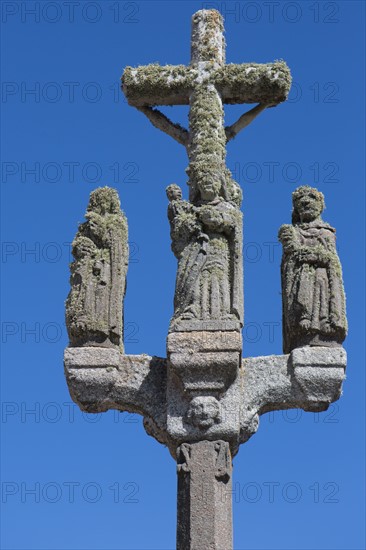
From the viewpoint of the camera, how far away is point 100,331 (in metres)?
15.7

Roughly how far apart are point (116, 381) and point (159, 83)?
3.93 metres

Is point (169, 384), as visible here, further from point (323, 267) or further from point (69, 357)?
point (323, 267)

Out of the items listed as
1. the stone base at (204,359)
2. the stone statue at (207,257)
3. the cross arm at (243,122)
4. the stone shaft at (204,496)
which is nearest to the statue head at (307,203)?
the stone statue at (207,257)

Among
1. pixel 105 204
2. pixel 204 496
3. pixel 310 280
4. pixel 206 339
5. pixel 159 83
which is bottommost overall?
pixel 204 496

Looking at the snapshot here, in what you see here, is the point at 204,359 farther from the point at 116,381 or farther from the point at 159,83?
the point at 159,83

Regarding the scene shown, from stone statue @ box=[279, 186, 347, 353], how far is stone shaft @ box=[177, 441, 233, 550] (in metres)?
1.61

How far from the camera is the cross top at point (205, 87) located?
17.0 meters

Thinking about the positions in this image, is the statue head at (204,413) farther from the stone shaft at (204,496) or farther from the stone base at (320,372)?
the stone base at (320,372)

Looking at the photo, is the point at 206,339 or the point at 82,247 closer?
the point at 206,339

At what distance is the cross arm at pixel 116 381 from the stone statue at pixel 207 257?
713 mm

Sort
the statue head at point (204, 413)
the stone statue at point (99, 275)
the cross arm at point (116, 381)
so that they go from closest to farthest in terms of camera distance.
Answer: the statue head at point (204, 413)
the cross arm at point (116, 381)
the stone statue at point (99, 275)

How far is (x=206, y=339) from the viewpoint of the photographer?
15344 millimetres

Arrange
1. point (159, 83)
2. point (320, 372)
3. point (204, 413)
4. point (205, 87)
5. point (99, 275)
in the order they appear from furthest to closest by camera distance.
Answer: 1. point (159, 83)
2. point (205, 87)
3. point (99, 275)
4. point (320, 372)
5. point (204, 413)

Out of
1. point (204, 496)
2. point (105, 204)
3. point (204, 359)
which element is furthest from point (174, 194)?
point (204, 496)
